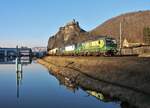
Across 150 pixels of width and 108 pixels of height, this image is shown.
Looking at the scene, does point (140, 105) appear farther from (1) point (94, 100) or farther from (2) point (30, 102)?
(2) point (30, 102)

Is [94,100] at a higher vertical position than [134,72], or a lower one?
lower

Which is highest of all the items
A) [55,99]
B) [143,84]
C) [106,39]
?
[106,39]

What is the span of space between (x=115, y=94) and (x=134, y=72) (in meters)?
3.99

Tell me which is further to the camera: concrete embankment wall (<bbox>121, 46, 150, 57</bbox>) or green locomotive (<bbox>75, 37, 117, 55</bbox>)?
green locomotive (<bbox>75, 37, 117, 55</bbox>)

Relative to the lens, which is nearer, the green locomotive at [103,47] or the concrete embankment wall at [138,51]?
the concrete embankment wall at [138,51]

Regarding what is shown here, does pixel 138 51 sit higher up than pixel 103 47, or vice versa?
pixel 103 47

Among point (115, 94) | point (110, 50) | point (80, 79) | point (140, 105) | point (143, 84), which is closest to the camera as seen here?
point (140, 105)

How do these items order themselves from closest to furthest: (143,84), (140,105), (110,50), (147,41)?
(140,105)
(143,84)
(110,50)
(147,41)

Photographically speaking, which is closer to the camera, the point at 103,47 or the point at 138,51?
the point at 138,51

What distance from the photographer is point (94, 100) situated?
3200 centimetres

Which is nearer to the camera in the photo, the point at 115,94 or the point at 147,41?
the point at 115,94

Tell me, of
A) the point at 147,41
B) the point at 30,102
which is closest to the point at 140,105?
the point at 30,102

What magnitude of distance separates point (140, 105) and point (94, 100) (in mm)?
8259

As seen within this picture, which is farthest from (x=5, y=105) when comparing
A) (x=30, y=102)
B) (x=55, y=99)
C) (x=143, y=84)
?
(x=143, y=84)
